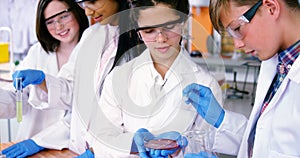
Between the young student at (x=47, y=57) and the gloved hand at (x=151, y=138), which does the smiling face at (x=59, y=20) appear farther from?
the gloved hand at (x=151, y=138)

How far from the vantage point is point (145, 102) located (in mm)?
908

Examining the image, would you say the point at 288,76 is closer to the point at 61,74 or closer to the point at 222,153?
the point at 222,153

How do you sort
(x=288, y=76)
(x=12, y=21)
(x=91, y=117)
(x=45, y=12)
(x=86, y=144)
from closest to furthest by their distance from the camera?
(x=288, y=76), (x=91, y=117), (x=86, y=144), (x=45, y=12), (x=12, y=21)

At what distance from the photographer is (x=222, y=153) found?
1.06 m

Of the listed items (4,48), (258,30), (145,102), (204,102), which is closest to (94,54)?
(145,102)

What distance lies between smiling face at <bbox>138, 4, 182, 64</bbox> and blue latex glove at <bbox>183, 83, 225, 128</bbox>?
11 centimetres

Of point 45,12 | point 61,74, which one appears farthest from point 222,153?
point 45,12

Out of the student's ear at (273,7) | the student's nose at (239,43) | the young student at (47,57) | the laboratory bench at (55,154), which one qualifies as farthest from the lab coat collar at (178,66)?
the laboratory bench at (55,154)

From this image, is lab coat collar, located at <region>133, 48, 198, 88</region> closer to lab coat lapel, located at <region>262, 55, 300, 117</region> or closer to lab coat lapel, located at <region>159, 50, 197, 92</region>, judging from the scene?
lab coat lapel, located at <region>159, 50, 197, 92</region>

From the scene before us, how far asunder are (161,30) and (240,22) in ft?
0.66

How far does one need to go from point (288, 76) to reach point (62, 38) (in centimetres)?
87

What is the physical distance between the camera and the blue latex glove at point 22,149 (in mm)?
1239

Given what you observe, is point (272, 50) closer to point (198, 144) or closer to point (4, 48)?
point (198, 144)

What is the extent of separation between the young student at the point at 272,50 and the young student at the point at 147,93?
0.14 ft
